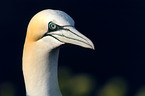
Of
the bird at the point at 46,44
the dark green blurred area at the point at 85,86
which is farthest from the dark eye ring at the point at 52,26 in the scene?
the dark green blurred area at the point at 85,86

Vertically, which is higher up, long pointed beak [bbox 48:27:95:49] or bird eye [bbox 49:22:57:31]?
bird eye [bbox 49:22:57:31]

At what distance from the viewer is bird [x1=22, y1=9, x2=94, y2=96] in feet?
4.34

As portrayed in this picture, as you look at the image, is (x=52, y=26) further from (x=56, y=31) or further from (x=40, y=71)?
(x=40, y=71)

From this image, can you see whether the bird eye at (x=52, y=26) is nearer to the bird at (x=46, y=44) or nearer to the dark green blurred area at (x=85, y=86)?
the bird at (x=46, y=44)

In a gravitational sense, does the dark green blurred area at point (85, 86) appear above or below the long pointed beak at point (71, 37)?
below

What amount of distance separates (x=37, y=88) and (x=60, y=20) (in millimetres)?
368

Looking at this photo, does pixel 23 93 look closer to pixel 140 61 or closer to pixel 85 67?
pixel 85 67

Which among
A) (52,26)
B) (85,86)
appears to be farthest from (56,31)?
(85,86)

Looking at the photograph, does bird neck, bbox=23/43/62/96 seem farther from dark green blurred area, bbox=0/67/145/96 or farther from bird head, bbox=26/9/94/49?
dark green blurred area, bbox=0/67/145/96

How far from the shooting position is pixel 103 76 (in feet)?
10.5

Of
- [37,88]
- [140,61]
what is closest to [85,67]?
[140,61]

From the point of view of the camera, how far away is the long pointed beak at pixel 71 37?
132 cm

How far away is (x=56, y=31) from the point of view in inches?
53.1

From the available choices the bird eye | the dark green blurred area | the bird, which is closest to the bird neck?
the bird
